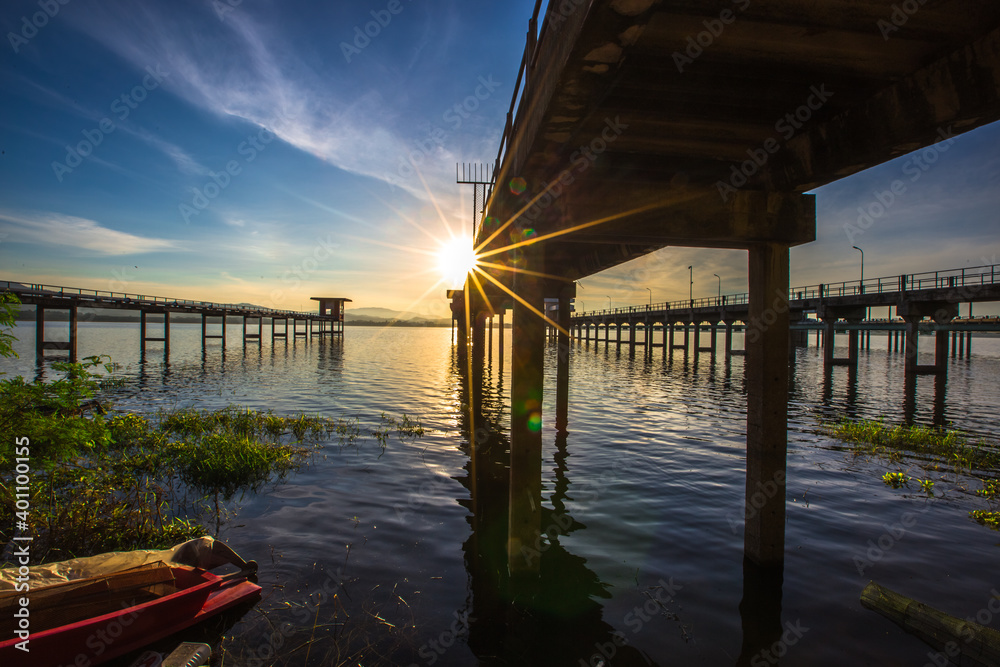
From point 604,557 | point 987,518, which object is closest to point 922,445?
point 987,518

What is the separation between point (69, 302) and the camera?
2997 cm

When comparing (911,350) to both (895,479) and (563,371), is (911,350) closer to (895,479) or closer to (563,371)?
(895,479)

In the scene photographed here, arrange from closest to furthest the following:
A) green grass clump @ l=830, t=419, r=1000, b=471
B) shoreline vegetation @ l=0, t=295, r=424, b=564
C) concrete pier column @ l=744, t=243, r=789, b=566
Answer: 1. concrete pier column @ l=744, t=243, r=789, b=566
2. shoreline vegetation @ l=0, t=295, r=424, b=564
3. green grass clump @ l=830, t=419, r=1000, b=471

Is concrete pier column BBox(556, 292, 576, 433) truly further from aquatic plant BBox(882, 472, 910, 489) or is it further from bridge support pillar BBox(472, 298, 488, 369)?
bridge support pillar BBox(472, 298, 488, 369)

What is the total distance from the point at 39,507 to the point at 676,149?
32.5ft

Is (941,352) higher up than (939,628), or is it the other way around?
(941,352)

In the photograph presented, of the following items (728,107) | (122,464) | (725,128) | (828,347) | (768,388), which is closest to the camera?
(728,107)

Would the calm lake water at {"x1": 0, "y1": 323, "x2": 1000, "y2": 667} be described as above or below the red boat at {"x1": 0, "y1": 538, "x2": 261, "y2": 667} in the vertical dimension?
below

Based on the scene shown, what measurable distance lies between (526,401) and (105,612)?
4468 millimetres

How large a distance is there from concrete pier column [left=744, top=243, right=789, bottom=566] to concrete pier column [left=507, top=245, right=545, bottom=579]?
250 cm

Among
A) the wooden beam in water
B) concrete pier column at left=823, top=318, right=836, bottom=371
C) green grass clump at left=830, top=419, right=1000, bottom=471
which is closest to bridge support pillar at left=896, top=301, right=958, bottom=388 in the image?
concrete pier column at left=823, top=318, right=836, bottom=371

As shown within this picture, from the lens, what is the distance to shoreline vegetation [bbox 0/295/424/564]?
5.66m

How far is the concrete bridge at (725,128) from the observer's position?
3121 millimetres

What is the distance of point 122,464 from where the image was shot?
9.43 meters
